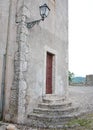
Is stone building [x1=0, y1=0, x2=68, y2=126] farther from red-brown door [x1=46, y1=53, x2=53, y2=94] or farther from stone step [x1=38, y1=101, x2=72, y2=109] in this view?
stone step [x1=38, y1=101, x2=72, y2=109]

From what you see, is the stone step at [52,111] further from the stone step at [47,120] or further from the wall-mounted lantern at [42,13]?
the wall-mounted lantern at [42,13]

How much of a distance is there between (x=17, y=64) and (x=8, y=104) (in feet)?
4.02

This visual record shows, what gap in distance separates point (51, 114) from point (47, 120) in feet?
1.11

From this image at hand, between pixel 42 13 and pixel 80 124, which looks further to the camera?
pixel 42 13

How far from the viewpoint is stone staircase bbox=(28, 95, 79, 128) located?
18.1 feet

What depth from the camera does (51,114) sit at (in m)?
5.93

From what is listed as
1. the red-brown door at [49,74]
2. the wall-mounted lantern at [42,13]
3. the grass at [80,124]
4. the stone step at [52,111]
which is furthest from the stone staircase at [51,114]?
the wall-mounted lantern at [42,13]

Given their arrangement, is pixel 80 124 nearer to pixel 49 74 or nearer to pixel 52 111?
pixel 52 111

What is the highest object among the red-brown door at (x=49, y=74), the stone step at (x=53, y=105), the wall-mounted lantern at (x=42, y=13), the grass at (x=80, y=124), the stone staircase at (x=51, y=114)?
the wall-mounted lantern at (x=42, y=13)

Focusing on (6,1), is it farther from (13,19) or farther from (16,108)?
(16,108)

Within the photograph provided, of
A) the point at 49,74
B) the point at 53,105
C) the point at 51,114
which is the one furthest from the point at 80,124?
the point at 49,74

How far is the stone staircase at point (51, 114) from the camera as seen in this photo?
5.52 meters

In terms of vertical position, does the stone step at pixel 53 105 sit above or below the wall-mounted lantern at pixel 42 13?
below

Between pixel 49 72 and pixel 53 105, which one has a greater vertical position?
pixel 49 72
